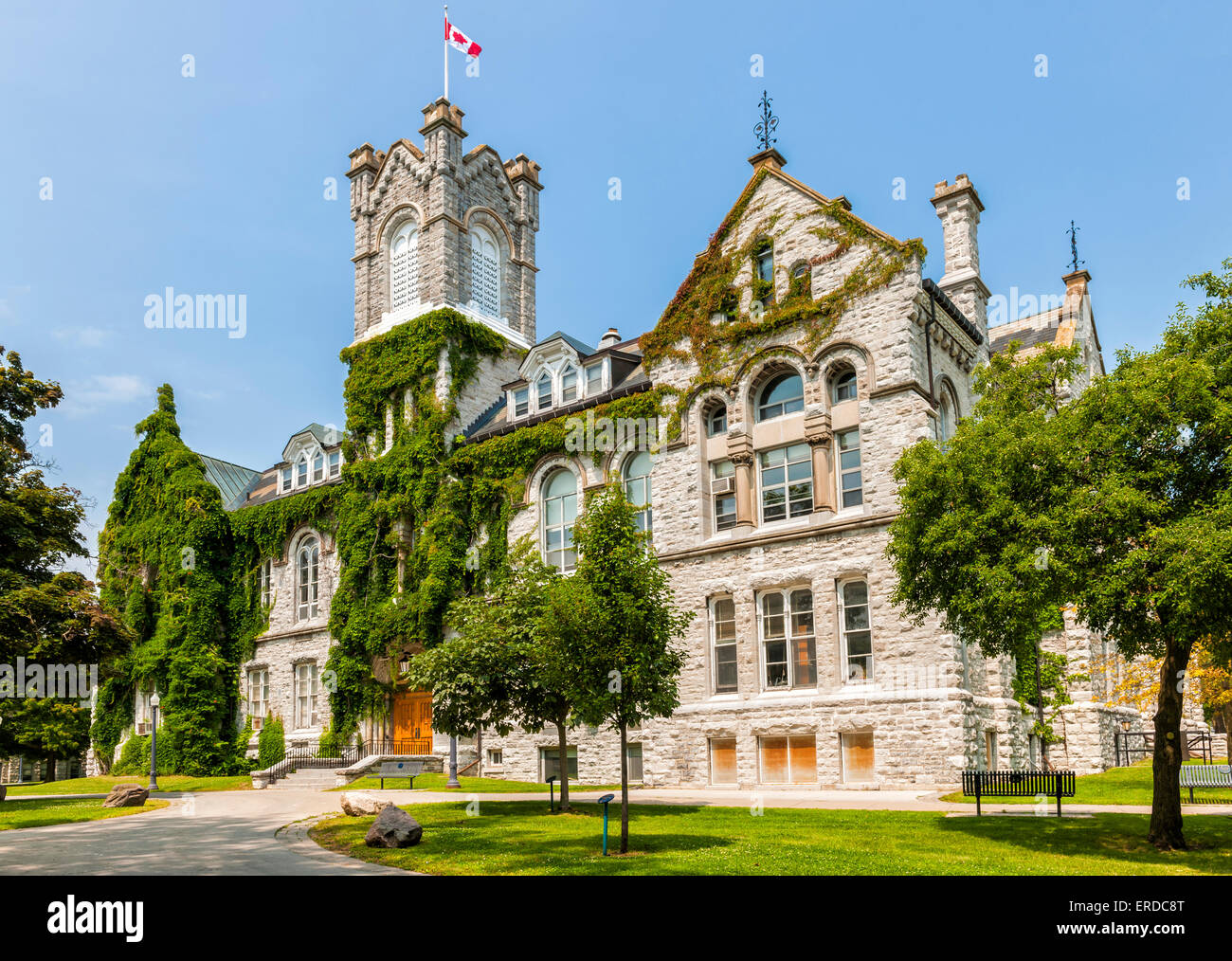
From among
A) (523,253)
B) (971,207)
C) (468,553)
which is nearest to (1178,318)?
(971,207)

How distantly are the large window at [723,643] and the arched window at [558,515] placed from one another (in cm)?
614

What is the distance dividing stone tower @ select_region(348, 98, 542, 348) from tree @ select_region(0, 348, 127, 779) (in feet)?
47.6

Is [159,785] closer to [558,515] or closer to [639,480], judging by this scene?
[558,515]

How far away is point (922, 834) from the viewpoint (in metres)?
16.4

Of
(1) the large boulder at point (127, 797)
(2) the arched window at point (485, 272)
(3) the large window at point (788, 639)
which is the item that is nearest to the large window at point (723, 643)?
(3) the large window at point (788, 639)

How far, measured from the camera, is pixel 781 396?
2903 cm

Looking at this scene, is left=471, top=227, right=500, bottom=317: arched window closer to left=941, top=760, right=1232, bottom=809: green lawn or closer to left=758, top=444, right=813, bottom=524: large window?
left=758, top=444, right=813, bottom=524: large window

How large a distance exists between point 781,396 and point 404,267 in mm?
19324

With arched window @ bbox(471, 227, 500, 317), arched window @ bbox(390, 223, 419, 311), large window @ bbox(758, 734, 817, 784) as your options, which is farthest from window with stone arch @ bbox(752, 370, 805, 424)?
arched window @ bbox(390, 223, 419, 311)

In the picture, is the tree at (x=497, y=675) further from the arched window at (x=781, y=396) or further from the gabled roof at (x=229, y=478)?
the gabled roof at (x=229, y=478)

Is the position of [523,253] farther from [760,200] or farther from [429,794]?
[429,794]

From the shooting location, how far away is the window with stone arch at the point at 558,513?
110 feet

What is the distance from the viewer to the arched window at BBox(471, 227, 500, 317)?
137 ft

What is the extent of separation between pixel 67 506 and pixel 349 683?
11411 mm
